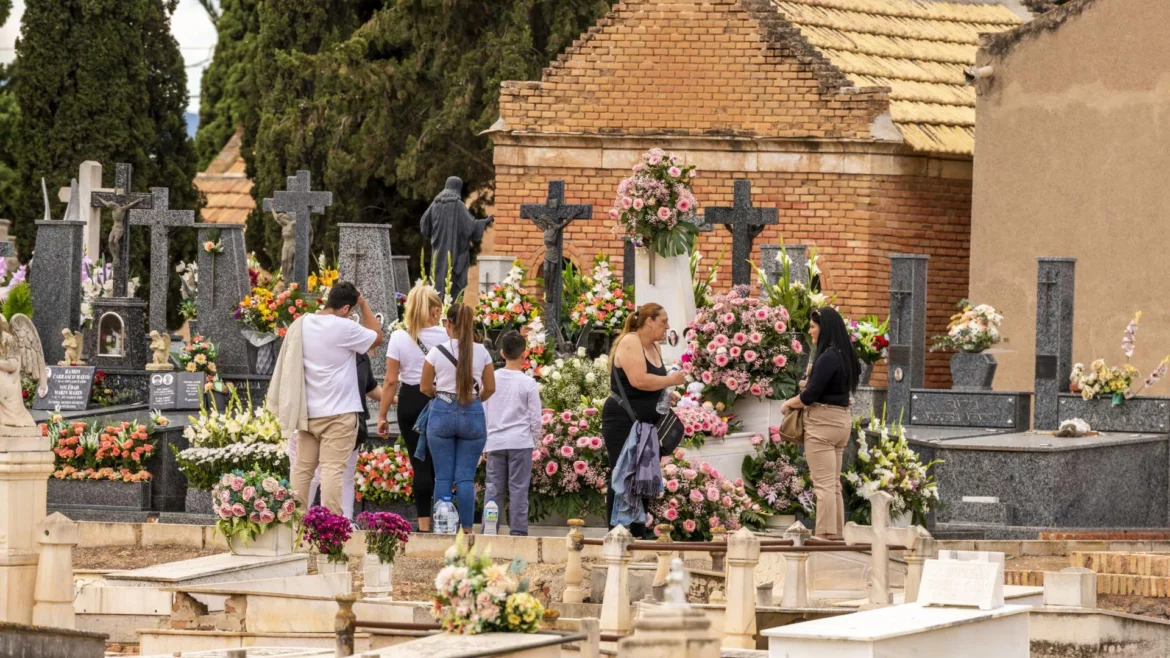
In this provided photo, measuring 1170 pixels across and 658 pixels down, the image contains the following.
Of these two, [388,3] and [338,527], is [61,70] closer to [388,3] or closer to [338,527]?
[388,3]

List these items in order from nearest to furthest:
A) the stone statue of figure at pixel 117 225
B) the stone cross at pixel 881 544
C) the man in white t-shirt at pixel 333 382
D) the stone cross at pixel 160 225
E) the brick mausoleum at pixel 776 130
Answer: the stone cross at pixel 881 544, the man in white t-shirt at pixel 333 382, the stone cross at pixel 160 225, the stone statue of figure at pixel 117 225, the brick mausoleum at pixel 776 130

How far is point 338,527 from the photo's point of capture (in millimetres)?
13109

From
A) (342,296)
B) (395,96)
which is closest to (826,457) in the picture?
(342,296)

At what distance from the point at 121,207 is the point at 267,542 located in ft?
42.4

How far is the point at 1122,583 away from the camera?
581 inches

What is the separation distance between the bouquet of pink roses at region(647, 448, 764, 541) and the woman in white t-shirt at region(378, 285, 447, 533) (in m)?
1.48

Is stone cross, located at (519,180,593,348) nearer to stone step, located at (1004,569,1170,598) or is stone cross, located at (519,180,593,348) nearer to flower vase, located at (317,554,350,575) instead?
stone step, located at (1004,569,1170,598)

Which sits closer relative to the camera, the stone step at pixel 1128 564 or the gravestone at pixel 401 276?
the stone step at pixel 1128 564

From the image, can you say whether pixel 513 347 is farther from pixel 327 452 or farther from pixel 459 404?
pixel 327 452

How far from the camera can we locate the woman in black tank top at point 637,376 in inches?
576

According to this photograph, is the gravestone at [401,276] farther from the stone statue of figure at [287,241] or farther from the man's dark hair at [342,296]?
the man's dark hair at [342,296]

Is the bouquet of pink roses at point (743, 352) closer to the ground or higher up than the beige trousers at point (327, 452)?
higher up

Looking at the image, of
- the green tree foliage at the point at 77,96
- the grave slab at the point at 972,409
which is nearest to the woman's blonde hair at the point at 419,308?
the grave slab at the point at 972,409

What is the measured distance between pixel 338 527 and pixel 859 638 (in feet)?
13.6
